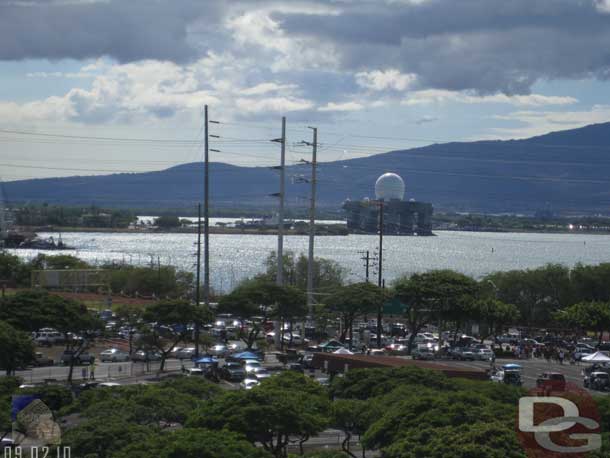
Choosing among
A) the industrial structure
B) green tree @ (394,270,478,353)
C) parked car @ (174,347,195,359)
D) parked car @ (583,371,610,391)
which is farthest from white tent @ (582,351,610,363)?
the industrial structure

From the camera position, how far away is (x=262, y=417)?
58.8ft

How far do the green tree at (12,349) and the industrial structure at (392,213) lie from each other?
141m

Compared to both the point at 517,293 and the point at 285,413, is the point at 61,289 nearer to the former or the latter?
the point at 517,293

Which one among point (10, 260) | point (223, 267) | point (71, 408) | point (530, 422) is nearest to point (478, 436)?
point (530, 422)

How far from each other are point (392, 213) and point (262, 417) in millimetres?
160181

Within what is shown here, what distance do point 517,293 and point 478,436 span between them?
136ft

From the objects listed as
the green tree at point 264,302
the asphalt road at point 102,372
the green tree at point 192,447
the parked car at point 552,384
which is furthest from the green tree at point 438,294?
the green tree at point 192,447

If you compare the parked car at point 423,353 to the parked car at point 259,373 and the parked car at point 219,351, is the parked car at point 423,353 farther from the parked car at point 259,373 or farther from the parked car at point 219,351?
the parked car at point 259,373

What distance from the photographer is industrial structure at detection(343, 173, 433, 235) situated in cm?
17500

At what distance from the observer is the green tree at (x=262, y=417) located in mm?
17844

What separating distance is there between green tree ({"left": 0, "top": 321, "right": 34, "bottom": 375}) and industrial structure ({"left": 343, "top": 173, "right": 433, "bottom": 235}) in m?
141

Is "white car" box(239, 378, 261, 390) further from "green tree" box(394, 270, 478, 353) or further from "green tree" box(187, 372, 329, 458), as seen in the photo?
"green tree" box(394, 270, 478, 353)

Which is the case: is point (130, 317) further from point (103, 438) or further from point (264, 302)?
point (103, 438)

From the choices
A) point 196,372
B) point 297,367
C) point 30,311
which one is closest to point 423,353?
point 297,367
